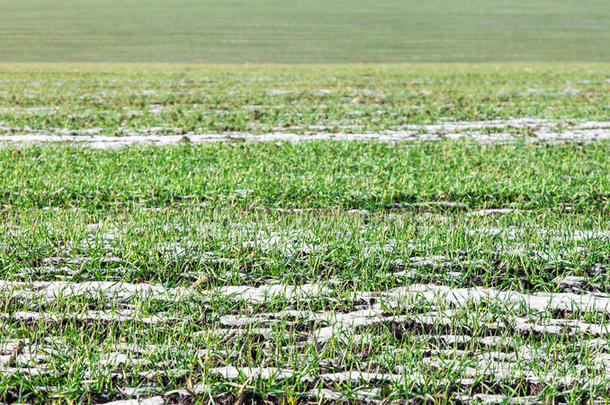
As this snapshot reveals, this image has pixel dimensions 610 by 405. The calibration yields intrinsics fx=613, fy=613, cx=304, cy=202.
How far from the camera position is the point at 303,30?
→ 240 feet

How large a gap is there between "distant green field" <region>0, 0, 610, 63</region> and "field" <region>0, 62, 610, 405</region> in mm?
46531

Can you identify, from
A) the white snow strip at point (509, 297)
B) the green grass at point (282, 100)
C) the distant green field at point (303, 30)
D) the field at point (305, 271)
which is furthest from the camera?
the distant green field at point (303, 30)

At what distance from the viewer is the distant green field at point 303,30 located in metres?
58.5

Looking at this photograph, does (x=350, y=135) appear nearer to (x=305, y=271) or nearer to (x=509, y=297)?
(x=305, y=271)

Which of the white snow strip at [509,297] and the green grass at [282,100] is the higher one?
the white snow strip at [509,297]

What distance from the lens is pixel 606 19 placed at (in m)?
82.4

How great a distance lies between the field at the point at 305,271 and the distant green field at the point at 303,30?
4653cm

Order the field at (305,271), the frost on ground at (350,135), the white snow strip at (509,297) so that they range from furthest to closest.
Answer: the frost on ground at (350,135), the white snow strip at (509,297), the field at (305,271)

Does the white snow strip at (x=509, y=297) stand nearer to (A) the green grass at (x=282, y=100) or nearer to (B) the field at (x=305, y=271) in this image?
(B) the field at (x=305, y=271)

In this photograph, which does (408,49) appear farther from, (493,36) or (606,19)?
(606,19)

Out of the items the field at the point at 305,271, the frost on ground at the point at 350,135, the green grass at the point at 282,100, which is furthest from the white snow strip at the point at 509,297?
the green grass at the point at 282,100

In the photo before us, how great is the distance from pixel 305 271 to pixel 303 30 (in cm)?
7098

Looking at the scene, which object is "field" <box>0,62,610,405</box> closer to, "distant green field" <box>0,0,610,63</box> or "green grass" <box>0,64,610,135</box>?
"green grass" <box>0,64,610,135</box>

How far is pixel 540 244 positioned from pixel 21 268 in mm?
4850
